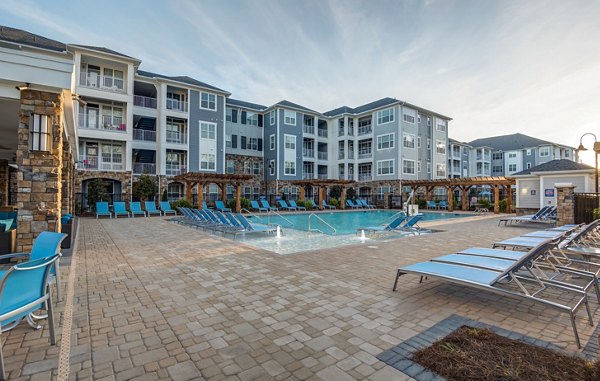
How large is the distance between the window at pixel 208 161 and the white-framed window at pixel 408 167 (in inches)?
755

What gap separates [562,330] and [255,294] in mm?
3570

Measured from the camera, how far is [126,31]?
11906 millimetres

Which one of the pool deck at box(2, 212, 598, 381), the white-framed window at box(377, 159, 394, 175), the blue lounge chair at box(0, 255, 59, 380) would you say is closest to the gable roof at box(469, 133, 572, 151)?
the white-framed window at box(377, 159, 394, 175)

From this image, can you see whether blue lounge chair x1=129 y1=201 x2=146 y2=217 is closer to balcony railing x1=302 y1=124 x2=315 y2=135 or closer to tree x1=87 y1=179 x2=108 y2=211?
tree x1=87 y1=179 x2=108 y2=211

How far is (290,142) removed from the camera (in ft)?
104

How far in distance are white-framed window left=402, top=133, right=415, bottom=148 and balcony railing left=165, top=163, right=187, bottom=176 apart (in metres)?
21.8

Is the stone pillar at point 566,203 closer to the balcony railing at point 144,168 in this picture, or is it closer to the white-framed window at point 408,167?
the white-framed window at point 408,167

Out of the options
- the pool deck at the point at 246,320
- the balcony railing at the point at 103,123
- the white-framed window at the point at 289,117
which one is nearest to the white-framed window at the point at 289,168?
the white-framed window at the point at 289,117

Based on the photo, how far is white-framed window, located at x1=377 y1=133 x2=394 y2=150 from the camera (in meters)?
31.2

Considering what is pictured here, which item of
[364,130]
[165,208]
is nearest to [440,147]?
[364,130]

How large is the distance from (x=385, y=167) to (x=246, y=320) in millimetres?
30436

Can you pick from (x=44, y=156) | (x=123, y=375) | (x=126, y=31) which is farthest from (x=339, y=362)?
(x=126, y=31)

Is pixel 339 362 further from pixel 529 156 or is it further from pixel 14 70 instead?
pixel 529 156

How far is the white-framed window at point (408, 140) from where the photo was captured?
3092 centimetres
